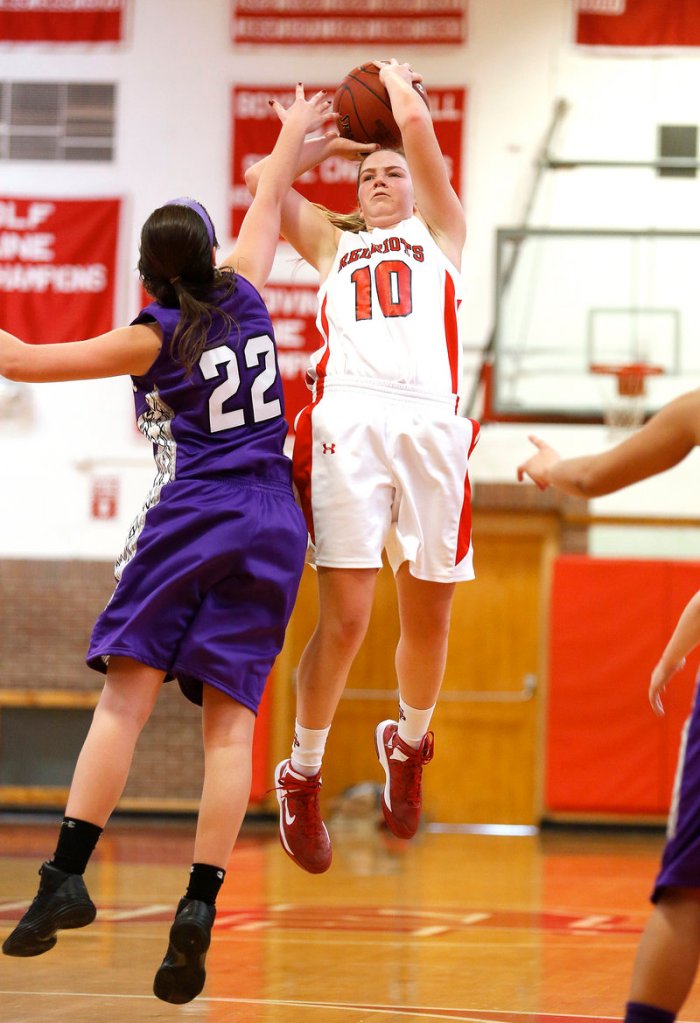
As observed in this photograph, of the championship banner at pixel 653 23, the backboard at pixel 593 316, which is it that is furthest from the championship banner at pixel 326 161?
the backboard at pixel 593 316

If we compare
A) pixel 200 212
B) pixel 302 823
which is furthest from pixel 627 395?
pixel 200 212

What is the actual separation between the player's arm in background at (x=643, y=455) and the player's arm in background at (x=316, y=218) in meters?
1.63

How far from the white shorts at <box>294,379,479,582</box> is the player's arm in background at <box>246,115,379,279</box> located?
0.51m

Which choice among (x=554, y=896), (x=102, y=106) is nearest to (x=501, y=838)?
(x=554, y=896)

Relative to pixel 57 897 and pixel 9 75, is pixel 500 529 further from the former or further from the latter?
pixel 57 897

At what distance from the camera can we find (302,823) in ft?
13.4

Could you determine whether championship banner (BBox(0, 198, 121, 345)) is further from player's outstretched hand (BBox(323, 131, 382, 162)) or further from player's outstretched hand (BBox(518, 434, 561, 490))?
player's outstretched hand (BBox(518, 434, 561, 490))

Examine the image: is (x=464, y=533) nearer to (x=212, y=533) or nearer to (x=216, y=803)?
(x=212, y=533)

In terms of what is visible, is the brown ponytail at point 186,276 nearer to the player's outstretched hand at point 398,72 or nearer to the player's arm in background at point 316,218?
the player's arm in background at point 316,218

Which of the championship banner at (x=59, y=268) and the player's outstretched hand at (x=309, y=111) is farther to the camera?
the championship banner at (x=59, y=268)

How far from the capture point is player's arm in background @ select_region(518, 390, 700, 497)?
8.57ft

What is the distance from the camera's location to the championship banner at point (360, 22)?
12.5m

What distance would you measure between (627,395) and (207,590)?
7.70 metres

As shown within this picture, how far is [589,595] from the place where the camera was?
11797 mm
